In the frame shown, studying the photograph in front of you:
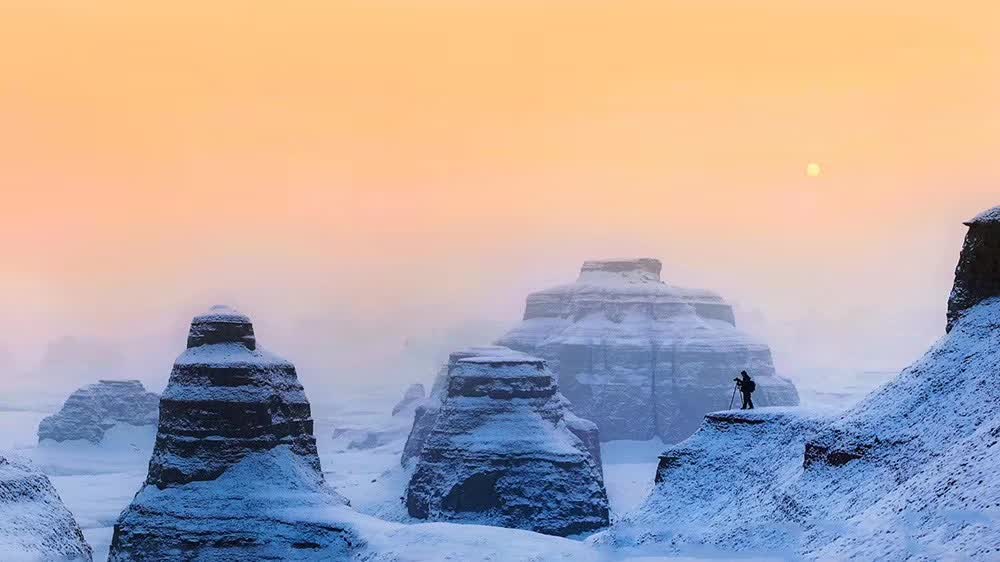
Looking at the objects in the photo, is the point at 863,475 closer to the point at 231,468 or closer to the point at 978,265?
the point at 978,265

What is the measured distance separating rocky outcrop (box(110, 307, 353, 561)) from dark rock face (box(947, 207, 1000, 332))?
40.2 m

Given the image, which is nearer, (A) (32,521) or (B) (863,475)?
(B) (863,475)

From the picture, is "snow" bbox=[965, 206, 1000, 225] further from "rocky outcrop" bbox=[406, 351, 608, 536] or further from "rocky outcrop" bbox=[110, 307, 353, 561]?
"rocky outcrop" bbox=[406, 351, 608, 536]

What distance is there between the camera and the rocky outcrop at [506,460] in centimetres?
12425

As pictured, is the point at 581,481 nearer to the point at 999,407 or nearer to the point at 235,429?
the point at 235,429

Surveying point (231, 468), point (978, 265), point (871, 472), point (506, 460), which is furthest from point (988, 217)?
point (506, 460)

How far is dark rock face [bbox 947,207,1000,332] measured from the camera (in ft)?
201

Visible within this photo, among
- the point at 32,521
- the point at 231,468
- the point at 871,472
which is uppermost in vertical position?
the point at 871,472

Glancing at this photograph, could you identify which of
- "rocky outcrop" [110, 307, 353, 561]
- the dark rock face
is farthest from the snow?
"rocky outcrop" [110, 307, 353, 561]

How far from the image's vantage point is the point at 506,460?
127m

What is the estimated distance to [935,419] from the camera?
56562 millimetres

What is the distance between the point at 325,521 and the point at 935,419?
4249 cm

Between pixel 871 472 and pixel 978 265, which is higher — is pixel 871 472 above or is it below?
below

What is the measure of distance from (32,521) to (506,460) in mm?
58415
